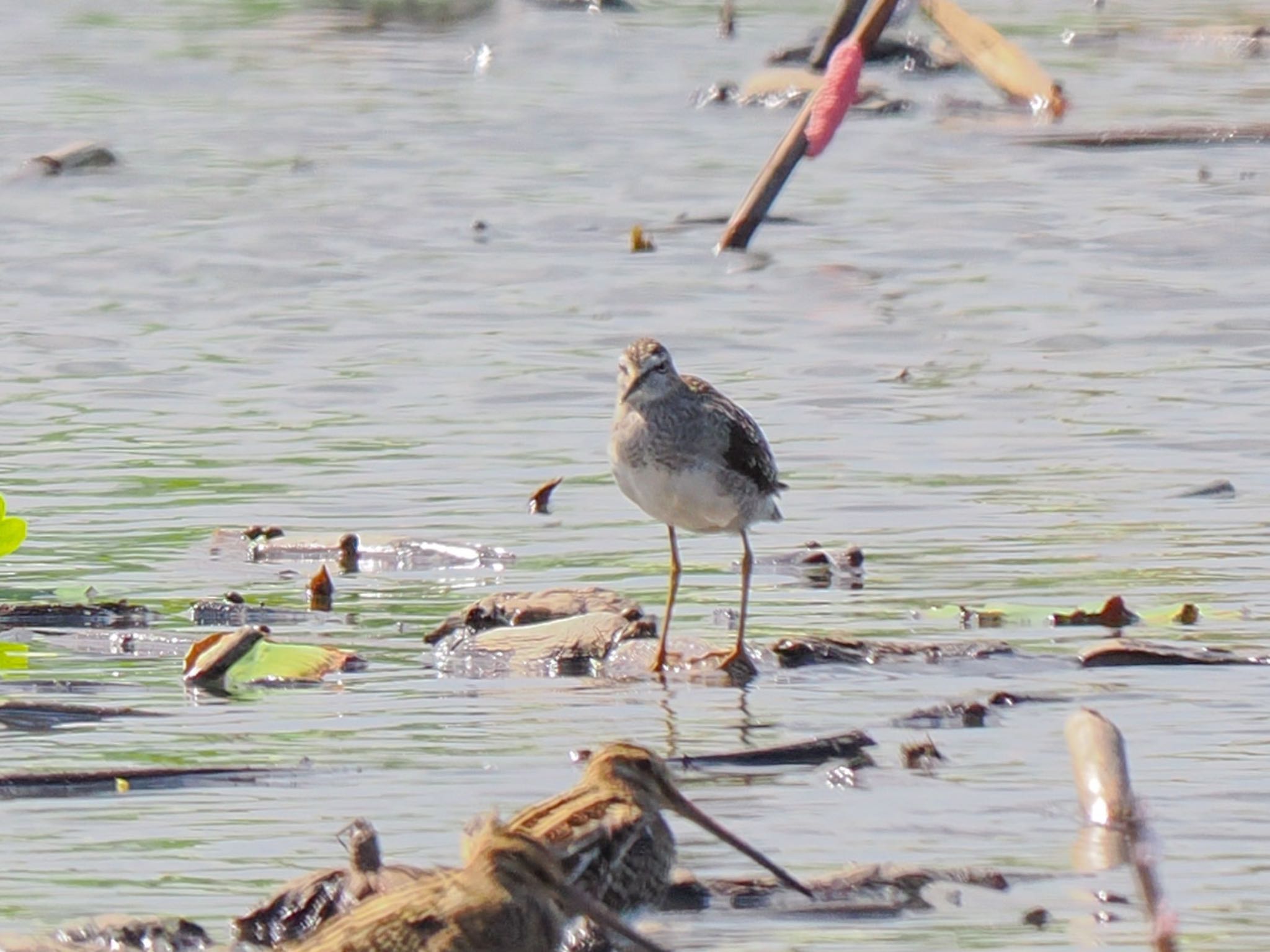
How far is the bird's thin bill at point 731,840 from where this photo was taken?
6145mm

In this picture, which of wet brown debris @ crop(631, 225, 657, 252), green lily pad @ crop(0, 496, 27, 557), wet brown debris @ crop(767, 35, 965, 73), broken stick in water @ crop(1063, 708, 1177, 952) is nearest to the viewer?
broken stick in water @ crop(1063, 708, 1177, 952)

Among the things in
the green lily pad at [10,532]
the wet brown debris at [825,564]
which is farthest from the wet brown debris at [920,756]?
the green lily pad at [10,532]

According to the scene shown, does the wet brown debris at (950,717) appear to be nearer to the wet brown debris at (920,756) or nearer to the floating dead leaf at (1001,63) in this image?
the wet brown debris at (920,756)

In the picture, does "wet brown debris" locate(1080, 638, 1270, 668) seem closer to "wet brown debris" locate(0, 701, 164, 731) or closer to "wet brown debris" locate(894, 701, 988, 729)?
"wet brown debris" locate(894, 701, 988, 729)

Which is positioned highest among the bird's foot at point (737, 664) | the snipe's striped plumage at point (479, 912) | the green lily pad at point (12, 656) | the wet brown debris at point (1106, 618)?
the snipe's striped plumage at point (479, 912)

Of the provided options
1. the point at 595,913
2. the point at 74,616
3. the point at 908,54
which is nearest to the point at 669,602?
the point at 74,616

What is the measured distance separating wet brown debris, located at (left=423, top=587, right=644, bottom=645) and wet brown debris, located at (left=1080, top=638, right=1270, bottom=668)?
1314mm

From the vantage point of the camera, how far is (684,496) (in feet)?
31.0

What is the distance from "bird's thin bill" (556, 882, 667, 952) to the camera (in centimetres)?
541

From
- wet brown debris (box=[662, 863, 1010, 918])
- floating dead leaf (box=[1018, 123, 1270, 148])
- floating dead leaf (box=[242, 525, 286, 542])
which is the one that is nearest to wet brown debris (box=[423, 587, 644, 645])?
floating dead leaf (box=[242, 525, 286, 542])

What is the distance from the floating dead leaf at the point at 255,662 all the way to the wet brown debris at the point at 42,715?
20.9 inches

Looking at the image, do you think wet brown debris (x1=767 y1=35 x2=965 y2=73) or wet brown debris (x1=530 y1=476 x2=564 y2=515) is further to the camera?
wet brown debris (x1=767 y1=35 x2=965 y2=73)

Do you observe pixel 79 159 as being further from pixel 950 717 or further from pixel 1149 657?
pixel 950 717

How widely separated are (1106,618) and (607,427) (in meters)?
3.62
